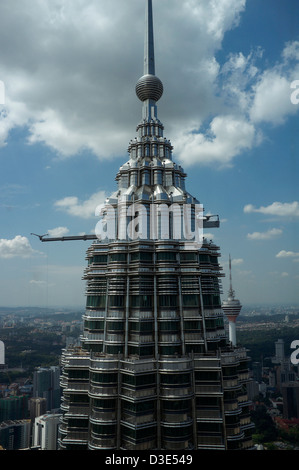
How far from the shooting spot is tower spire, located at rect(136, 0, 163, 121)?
55.8 metres

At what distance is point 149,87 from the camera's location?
55.6 metres

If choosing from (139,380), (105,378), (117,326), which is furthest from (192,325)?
(105,378)

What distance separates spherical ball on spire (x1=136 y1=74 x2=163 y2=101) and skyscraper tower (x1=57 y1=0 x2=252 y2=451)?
1340 centimetres

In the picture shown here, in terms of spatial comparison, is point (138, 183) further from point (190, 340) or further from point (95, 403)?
point (95, 403)

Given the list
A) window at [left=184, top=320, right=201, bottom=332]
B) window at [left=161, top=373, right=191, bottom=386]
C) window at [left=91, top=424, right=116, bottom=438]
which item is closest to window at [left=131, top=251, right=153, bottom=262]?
window at [left=184, top=320, right=201, bottom=332]

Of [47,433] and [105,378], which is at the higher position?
[105,378]

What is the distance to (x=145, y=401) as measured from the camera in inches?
1478

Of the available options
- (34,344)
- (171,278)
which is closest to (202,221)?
(171,278)

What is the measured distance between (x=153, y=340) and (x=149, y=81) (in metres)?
43.1

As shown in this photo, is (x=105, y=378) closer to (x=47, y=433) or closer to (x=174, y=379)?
(x=174, y=379)
